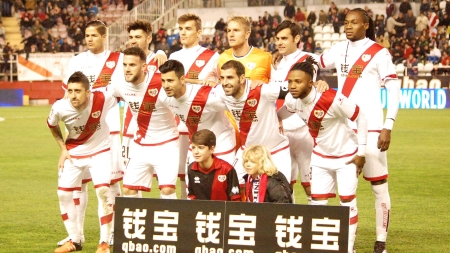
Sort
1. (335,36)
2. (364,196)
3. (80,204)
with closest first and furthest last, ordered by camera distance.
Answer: (80,204), (364,196), (335,36)

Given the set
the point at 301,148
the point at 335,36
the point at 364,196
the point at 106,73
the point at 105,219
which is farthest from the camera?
the point at 335,36

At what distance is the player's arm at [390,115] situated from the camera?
22.6 feet

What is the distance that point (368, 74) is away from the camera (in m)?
7.27

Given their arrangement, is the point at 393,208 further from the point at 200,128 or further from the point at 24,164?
the point at 24,164

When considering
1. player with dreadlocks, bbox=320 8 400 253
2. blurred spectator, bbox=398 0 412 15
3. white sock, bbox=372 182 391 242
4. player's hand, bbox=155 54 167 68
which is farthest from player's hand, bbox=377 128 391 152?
blurred spectator, bbox=398 0 412 15

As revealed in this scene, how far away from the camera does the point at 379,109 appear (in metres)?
7.27

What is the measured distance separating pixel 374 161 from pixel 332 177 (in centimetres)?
47

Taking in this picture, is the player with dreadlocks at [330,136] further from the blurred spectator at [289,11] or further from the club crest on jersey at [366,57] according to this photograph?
the blurred spectator at [289,11]

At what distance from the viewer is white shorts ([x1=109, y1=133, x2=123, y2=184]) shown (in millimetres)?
7977

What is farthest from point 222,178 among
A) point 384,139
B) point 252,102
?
point 384,139

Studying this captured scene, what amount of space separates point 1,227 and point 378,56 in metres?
4.46

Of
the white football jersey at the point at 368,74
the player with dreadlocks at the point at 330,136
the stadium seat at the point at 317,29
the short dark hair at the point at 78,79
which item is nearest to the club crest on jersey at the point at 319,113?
the player with dreadlocks at the point at 330,136

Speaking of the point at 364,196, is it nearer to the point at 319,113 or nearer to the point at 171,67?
the point at 319,113

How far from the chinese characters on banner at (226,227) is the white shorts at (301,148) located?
213 centimetres
